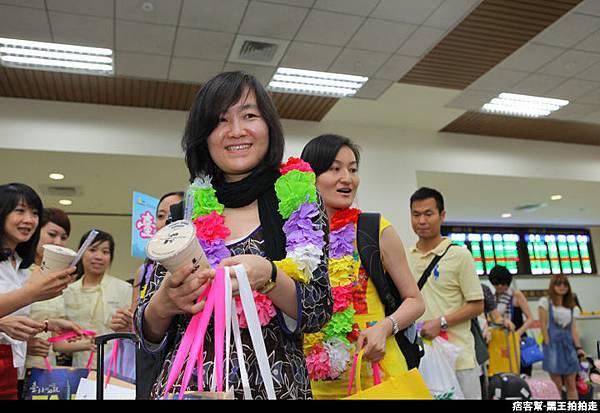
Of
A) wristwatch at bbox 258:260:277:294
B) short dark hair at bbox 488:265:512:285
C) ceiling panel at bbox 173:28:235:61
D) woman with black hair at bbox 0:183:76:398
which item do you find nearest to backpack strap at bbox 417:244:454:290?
woman with black hair at bbox 0:183:76:398

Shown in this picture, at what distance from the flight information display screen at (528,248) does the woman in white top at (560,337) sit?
4113mm

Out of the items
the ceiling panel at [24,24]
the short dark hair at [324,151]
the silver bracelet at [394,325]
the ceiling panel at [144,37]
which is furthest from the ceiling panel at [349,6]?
the silver bracelet at [394,325]

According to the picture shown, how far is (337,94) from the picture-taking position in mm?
5691

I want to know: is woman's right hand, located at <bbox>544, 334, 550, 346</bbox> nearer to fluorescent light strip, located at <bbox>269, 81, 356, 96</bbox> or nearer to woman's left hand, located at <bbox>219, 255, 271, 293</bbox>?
fluorescent light strip, located at <bbox>269, 81, 356, 96</bbox>

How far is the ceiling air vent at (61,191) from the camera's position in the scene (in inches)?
292

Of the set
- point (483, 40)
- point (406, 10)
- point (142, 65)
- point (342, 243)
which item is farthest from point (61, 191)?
point (342, 243)

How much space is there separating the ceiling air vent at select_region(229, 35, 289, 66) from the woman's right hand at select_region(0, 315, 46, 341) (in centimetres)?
316

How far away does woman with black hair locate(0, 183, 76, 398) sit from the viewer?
1.72 m

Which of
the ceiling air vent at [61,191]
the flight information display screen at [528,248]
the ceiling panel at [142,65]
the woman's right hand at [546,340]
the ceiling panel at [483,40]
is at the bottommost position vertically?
the woman's right hand at [546,340]

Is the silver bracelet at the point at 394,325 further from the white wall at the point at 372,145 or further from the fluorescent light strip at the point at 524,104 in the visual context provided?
the fluorescent light strip at the point at 524,104

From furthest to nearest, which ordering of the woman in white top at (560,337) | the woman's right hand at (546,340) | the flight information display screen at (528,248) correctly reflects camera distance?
1. the flight information display screen at (528,248)
2. the woman's right hand at (546,340)
3. the woman in white top at (560,337)

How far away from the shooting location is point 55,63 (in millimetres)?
4812

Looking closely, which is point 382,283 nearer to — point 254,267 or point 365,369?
point 365,369

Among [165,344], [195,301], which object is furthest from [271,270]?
[165,344]
